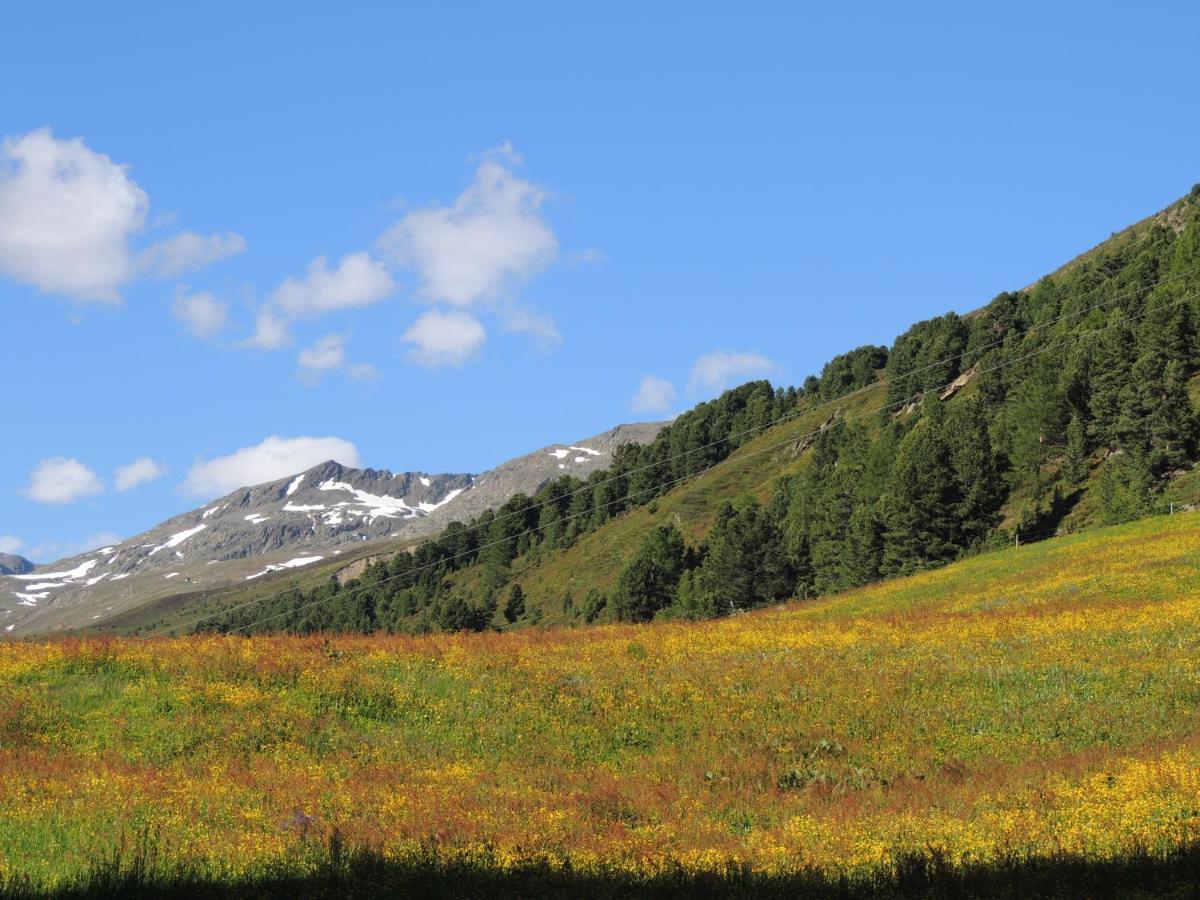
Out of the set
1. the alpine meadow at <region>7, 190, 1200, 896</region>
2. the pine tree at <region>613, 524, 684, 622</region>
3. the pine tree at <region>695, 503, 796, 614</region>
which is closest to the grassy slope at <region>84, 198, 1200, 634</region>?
the pine tree at <region>613, 524, 684, 622</region>

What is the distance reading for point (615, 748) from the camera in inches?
888

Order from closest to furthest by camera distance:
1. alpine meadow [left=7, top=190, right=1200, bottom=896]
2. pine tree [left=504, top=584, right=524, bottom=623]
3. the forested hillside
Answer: alpine meadow [left=7, top=190, right=1200, bottom=896] < the forested hillside < pine tree [left=504, top=584, right=524, bottom=623]

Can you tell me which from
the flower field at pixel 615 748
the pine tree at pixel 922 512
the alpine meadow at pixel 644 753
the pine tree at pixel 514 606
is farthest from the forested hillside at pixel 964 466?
the flower field at pixel 615 748

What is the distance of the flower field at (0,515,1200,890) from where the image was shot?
14.2m

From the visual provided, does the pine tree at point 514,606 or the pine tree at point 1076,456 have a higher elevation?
the pine tree at point 1076,456

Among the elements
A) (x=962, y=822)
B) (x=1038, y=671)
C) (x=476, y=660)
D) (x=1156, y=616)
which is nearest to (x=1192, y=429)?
(x=1156, y=616)

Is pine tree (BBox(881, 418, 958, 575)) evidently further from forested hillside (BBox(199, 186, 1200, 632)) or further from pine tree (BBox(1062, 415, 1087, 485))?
Answer: pine tree (BBox(1062, 415, 1087, 485))

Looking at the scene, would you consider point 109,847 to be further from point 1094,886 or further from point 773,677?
point 773,677

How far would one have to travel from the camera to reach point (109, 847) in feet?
46.6

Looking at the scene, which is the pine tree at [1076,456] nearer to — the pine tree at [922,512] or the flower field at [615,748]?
the pine tree at [922,512]

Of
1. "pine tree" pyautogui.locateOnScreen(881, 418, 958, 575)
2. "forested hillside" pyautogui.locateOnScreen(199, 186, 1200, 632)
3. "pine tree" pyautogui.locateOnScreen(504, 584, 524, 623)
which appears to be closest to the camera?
"forested hillside" pyautogui.locateOnScreen(199, 186, 1200, 632)

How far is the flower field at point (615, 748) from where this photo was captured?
1419 cm

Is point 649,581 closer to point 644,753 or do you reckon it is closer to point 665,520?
point 665,520

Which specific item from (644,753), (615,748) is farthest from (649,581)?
(644,753)
